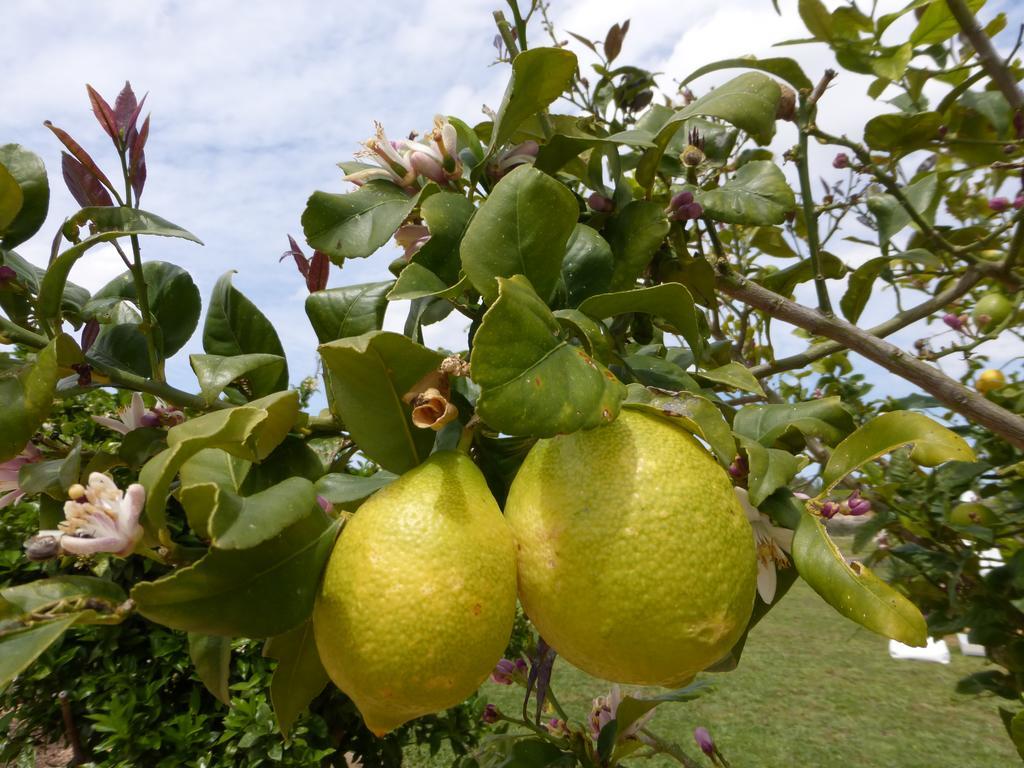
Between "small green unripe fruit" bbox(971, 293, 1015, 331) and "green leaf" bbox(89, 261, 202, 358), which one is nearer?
"green leaf" bbox(89, 261, 202, 358)

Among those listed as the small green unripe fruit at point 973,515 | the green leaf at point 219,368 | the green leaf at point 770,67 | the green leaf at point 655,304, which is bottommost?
the small green unripe fruit at point 973,515

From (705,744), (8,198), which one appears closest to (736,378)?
(8,198)

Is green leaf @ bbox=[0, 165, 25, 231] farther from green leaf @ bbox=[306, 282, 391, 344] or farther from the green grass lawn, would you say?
the green grass lawn

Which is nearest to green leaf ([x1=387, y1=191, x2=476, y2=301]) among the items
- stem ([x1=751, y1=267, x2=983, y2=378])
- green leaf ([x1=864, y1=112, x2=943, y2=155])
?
stem ([x1=751, y1=267, x2=983, y2=378])

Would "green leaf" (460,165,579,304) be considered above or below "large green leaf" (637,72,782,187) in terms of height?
below

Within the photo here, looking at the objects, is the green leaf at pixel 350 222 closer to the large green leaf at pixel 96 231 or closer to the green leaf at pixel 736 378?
the large green leaf at pixel 96 231

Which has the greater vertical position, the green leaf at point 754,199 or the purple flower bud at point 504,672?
the green leaf at point 754,199

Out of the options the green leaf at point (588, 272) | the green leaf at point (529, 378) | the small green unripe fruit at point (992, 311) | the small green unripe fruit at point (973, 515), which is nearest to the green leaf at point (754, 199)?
the green leaf at point (588, 272)

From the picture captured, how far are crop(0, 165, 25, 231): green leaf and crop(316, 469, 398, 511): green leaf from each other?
1.29ft

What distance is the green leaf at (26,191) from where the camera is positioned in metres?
0.73

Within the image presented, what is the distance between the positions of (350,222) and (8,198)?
0.31 metres

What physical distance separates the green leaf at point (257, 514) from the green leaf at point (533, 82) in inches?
15.5

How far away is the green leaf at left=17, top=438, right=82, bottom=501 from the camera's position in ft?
2.22

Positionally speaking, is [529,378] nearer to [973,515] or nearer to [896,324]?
[896,324]
